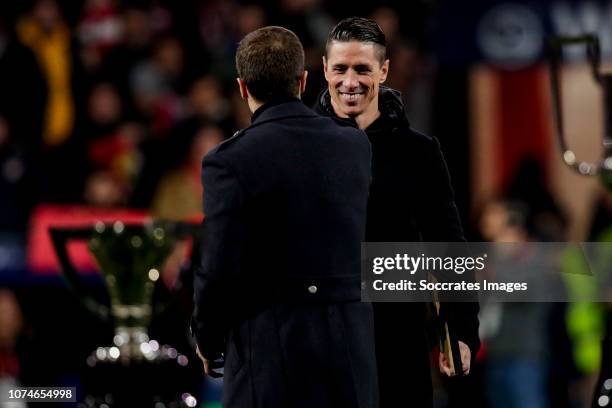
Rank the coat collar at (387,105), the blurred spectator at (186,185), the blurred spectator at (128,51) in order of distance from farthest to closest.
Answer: the blurred spectator at (128,51) → the blurred spectator at (186,185) → the coat collar at (387,105)

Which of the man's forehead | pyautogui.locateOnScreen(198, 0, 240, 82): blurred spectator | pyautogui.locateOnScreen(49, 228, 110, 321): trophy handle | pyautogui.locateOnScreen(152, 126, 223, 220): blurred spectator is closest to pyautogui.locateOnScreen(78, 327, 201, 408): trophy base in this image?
pyautogui.locateOnScreen(49, 228, 110, 321): trophy handle

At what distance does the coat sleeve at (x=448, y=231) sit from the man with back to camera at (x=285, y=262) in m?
0.55

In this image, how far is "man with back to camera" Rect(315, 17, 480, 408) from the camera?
4301 mm

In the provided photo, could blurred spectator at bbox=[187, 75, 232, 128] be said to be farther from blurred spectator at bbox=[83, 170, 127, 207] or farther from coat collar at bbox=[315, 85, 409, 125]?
coat collar at bbox=[315, 85, 409, 125]

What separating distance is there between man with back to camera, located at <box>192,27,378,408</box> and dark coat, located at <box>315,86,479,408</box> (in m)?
0.49

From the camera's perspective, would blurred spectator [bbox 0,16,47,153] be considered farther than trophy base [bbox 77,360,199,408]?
Yes

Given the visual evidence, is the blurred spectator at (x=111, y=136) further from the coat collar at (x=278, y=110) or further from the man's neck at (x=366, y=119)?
the coat collar at (x=278, y=110)

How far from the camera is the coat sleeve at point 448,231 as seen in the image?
4316mm

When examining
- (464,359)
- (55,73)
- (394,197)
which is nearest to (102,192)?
(55,73)

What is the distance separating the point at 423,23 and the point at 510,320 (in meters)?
3.44

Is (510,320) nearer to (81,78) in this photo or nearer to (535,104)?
(535,104)

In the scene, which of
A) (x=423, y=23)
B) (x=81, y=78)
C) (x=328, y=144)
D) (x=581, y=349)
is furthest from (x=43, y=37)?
(x=328, y=144)

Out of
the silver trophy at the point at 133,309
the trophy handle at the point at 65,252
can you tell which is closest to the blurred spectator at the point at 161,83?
the trophy handle at the point at 65,252

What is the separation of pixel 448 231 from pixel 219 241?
3.01 feet
